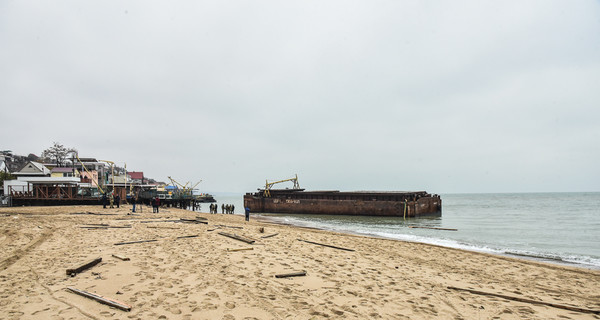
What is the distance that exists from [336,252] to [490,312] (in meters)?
5.65

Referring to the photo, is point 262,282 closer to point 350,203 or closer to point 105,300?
point 105,300

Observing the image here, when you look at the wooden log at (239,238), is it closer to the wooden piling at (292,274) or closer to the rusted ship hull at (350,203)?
the wooden piling at (292,274)

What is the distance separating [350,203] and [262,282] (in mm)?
37302

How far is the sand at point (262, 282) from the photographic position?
5262 mm

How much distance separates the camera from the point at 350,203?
4303cm

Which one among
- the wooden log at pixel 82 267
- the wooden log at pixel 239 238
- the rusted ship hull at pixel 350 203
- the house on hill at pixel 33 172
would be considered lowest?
the rusted ship hull at pixel 350 203

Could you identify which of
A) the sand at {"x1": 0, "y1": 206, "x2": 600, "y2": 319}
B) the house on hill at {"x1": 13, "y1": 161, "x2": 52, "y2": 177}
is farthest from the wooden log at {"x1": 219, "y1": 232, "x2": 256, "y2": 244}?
the house on hill at {"x1": 13, "y1": 161, "x2": 52, "y2": 177}

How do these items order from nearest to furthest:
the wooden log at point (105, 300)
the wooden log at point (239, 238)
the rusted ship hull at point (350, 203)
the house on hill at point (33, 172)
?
the wooden log at point (105, 300) → the wooden log at point (239, 238) → the rusted ship hull at point (350, 203) → the house on hill at point (33, 172)

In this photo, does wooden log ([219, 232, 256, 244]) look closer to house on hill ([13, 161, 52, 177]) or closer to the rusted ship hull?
the rusted ship hull

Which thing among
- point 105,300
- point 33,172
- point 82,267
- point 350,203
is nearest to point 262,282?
point 105,300

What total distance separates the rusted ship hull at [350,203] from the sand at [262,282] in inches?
1118

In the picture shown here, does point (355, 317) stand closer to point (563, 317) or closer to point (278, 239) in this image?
point (563, 317)

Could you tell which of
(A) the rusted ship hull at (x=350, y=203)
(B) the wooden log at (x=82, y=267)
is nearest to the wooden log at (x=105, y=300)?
(B) the wooden log at (x=82, y=267)

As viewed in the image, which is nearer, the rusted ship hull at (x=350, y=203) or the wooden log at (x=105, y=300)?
the wooden log at (x=105, y=300)
